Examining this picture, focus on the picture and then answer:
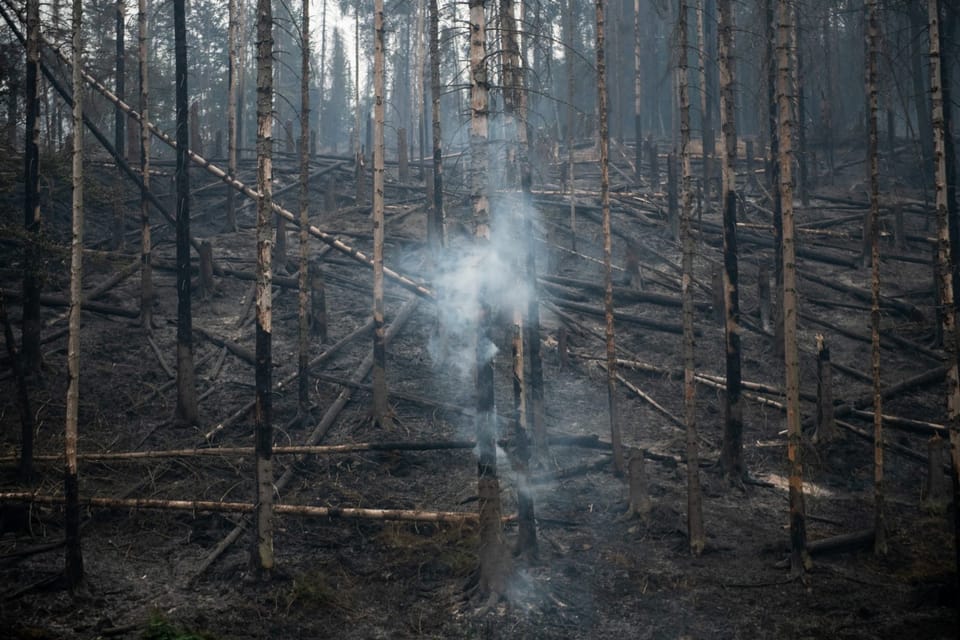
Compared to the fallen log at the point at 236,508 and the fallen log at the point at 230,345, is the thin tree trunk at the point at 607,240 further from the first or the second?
the fallen log at the point at 230,345

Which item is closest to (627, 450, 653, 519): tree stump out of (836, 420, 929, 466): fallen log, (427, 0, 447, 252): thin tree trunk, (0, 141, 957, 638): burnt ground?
(0, 141, 957, 638): burnt ground

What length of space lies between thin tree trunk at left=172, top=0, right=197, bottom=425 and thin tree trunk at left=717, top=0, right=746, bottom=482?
34.3 ft

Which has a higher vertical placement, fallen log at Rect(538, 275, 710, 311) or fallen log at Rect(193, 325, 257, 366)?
fallen log at Rect(538, 275, 710, 311)

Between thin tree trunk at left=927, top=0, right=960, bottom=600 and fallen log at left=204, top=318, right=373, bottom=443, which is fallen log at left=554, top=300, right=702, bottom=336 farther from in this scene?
thin tree trunk at left=927, top=0, right=960, bottom=600

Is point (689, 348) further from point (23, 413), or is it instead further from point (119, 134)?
point (119, 134)

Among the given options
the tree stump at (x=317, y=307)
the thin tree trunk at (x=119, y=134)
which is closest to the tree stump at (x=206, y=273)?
the thin tree trunk at (x=119, y=134)

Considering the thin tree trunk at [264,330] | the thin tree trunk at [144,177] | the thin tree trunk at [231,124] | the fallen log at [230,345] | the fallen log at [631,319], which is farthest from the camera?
the thin tree trunk at [231,124]

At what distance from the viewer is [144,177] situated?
17.3 metres

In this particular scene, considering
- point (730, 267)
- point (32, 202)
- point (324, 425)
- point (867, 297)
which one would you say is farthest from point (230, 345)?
point (867, 297)

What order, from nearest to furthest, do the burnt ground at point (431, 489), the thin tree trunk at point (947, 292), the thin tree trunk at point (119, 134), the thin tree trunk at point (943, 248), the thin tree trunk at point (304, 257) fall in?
the burnt ground at point (431, 489) < the thin tree trunk at point (947, 292) < the thin tree trunk at point (943, 248) < the thin tree trunk at point (304, 257) < the thin tree trunk at point (119, 134)

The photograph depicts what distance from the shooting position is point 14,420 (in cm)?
1446

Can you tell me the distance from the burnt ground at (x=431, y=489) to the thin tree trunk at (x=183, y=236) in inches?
29.9

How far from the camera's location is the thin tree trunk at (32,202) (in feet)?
39.3

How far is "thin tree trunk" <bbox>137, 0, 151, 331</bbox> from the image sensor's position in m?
16.8
